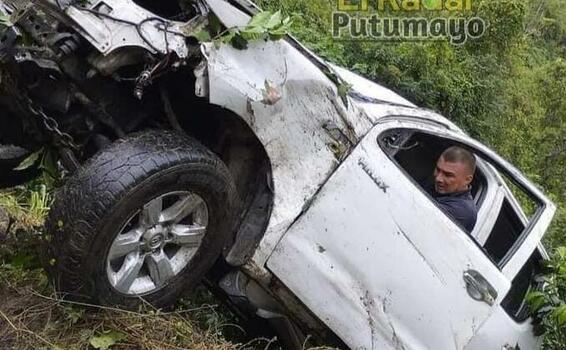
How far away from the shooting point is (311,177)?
3547 mm

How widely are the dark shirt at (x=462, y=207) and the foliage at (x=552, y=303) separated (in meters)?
0.68

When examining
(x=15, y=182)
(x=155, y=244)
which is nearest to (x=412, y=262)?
(x=155, y=244)

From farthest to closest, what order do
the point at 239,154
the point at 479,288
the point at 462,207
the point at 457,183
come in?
1. the point at 457,183
2. the point at 462,207
3. the point at 479,288
4. the point at 239,154

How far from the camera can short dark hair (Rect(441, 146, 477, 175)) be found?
4.17 metres

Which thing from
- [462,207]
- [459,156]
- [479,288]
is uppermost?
[459,156]

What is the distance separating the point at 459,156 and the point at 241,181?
49.7 inches

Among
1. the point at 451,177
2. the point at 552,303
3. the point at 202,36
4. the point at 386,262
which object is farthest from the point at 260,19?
the point at 552,303

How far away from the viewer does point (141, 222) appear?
3053mm

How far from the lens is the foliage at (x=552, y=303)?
4.43m

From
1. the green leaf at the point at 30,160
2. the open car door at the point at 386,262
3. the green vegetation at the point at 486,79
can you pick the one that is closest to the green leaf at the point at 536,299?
the open car door at the point at 386,262

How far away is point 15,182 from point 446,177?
2277 millimetres

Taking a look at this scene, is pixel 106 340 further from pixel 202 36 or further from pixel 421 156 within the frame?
pixel 421 156

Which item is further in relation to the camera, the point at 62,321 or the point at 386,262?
the point at 386,262

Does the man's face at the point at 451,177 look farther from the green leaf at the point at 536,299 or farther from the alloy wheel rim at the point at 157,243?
the alloy wheel rim at the point at 157,243
